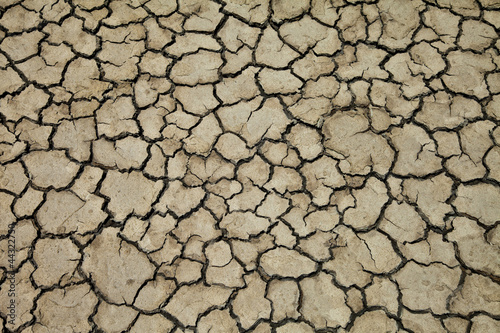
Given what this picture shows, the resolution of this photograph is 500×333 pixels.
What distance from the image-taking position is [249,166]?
2246mm

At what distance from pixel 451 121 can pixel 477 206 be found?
51 centimetres

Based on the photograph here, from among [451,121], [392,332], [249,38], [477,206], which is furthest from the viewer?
[249,38]

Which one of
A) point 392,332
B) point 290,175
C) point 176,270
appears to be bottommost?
point 176,270

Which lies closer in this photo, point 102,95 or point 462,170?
point 462,170

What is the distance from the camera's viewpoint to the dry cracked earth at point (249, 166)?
79.0 inches

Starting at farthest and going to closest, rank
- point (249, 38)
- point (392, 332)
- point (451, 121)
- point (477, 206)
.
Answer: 1. point (249, 38)
2. point (451, 121)
3. point (477, 206)
4. point (392, 332)

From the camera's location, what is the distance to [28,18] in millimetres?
2512

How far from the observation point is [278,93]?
2.38m

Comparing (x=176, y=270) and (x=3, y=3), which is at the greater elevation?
(x=3, y=3)

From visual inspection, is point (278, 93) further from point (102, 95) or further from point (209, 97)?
point (102, 95)

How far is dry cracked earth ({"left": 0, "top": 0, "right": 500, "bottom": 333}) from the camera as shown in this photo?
6.58 ft

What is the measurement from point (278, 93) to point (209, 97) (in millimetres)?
420

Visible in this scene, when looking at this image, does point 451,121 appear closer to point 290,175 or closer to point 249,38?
point 290,175


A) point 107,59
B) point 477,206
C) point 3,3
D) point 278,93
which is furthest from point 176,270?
point 3,3
